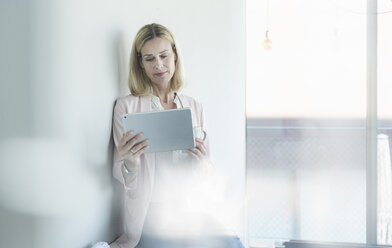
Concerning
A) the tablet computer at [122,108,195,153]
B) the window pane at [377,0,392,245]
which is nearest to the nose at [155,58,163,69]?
the tablet computer at [122,108,195,153]

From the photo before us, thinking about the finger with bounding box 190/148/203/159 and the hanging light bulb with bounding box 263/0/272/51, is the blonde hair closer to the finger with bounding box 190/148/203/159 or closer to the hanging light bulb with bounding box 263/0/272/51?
the finger with bounding box 190/148/203/159

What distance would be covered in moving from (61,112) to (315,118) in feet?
5.47

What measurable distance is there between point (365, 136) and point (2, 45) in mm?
Result: 1981

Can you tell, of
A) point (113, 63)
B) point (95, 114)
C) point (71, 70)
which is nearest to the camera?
point (71, 70)

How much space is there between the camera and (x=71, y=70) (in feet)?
3.08

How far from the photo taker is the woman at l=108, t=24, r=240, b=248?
122 cm

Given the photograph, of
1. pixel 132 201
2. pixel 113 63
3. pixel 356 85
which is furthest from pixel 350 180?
pixel 113 63

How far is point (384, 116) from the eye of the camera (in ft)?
7.32

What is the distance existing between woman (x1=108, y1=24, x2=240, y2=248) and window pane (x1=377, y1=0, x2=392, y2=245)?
4.10 ft

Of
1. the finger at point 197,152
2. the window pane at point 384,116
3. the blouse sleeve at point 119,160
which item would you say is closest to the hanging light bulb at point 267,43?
the window pane at point 384,116

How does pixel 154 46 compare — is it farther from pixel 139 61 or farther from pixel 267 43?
pixel 267 43

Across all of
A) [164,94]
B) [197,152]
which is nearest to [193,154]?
[197,152]

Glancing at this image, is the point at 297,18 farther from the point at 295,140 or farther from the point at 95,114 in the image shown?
the point at 95,114

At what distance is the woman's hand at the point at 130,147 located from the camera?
1085mm
